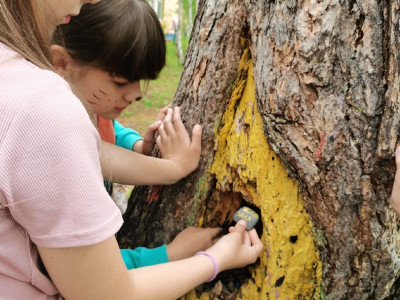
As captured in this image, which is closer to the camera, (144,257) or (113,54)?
(144,257)

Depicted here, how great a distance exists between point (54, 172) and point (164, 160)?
941 millimetres

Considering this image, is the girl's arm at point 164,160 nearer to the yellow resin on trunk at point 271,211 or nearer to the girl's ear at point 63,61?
the yellow resin on trunk at point 271,211

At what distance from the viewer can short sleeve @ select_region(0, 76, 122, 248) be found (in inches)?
35.8

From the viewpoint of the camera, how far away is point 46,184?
0.94 m

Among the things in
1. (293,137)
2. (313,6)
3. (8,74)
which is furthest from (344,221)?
(8,74)

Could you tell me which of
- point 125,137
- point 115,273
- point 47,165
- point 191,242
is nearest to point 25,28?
point 47,165

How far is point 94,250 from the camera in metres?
1.03

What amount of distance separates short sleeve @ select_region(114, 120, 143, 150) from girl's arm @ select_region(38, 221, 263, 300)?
40.1 inches

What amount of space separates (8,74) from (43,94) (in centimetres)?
11

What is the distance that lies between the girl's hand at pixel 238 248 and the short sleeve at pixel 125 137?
952 millimetres

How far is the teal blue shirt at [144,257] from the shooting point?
1780mm

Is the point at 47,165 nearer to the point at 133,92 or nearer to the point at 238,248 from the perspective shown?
the point at 238,248

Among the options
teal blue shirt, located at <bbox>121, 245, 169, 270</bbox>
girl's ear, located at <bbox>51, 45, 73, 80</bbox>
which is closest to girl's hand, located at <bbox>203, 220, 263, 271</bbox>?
teal blue shirt, located at <bbox>121, 245, 169, 270</bbox>

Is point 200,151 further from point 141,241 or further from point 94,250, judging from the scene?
point 94,250
